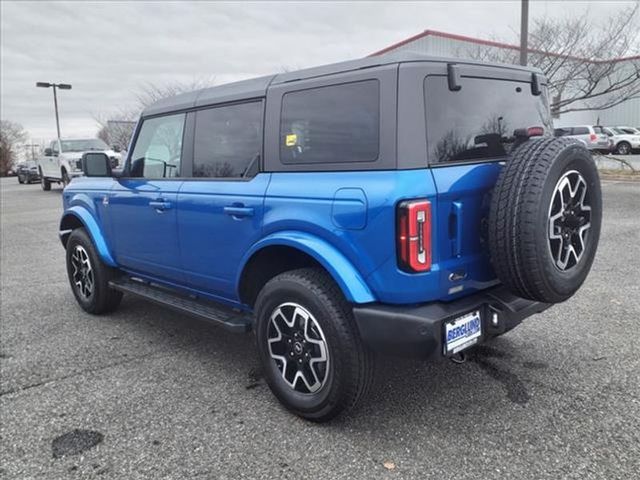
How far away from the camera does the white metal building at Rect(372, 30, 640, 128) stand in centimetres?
2028

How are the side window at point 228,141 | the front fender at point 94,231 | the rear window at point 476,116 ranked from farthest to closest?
the front fender at point 94,231 < the side window at point 228,141 < the rear window at point 476,116

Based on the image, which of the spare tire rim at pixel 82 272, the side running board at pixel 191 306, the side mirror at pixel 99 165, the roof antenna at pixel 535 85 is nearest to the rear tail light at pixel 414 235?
the side running board at pixel 191 306

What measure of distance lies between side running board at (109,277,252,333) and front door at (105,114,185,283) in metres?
0.12

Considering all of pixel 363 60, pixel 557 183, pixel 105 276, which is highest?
pixel 363 60

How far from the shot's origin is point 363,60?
112 inches

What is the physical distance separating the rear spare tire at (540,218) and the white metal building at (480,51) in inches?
212

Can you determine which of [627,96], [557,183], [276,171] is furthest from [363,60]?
[627,96]

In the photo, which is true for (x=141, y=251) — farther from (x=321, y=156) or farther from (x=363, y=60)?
(x=363, y=60)

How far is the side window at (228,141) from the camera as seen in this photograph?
3379 millimetres

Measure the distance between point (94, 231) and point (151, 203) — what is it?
1112 mm

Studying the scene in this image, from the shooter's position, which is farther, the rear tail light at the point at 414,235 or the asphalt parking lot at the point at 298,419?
the asphalt parking lot at the point at 298,419

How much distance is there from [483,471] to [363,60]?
2081mm

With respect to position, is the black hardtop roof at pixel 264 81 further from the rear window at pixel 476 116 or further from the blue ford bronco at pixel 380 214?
the rear window at pixel 476 116

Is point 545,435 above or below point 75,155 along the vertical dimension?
below
